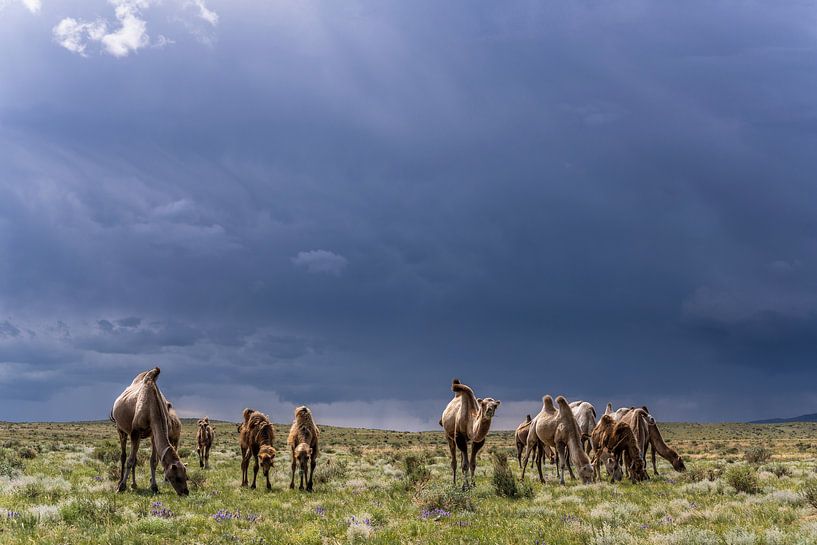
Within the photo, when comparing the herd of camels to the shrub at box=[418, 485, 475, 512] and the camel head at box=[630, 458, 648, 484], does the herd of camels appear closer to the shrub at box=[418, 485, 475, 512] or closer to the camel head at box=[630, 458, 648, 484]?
the camel head at box=[630, 458, 648, 484]

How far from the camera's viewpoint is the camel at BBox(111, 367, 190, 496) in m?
15.3

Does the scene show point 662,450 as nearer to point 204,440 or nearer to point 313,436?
point 313,436

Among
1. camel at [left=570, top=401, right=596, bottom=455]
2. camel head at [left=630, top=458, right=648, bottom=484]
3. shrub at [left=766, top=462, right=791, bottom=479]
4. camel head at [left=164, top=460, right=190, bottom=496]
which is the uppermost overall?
camel at [left=570, top=401, right=596, bottom=455]

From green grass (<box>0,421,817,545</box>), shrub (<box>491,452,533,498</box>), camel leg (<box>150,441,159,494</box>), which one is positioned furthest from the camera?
shrub (<box>491,452,533,498</box>)

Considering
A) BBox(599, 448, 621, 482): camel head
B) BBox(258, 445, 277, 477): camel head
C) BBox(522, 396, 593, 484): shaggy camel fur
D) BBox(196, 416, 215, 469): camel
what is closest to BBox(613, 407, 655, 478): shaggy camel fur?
BBox(599, 448, 621, 482): camel head

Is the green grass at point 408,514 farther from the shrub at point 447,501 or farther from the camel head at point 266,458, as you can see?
the camel head at point 266,458

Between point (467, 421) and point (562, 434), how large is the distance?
3804mm

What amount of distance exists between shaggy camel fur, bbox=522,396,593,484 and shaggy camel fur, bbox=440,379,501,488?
3298mm

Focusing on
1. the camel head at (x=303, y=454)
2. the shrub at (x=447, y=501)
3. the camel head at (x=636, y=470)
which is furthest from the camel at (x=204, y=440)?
the camel head at (x=636, y=470)

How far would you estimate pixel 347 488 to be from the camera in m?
18.5

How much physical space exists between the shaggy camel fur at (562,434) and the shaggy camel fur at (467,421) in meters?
3.30

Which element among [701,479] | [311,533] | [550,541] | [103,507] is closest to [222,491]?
[103,507]

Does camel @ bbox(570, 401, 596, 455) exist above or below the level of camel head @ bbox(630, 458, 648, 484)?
above

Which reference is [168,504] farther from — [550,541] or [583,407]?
[583,407]
